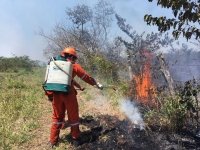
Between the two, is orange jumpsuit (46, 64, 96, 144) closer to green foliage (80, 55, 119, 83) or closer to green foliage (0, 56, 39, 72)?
green foliage (80, 55, 119, 83)

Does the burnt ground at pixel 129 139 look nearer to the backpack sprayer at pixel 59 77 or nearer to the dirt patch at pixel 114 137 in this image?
the dirt patch at pixel 114 137

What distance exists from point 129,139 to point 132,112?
4.33ft

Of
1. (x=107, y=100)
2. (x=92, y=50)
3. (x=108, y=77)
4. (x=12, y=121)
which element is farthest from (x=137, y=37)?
(x=12, y=121)

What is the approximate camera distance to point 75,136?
15.0ft

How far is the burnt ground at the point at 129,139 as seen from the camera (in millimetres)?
4326

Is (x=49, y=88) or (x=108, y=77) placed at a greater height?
(x=108, y=77)

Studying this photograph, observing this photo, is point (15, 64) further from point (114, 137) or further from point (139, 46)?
point (114, 137)

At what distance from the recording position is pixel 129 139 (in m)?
4.64

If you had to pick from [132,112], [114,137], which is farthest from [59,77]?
[132,112]

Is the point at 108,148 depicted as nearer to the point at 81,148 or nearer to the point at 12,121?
the point at 81,148

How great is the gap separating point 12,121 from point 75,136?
84.1 inches

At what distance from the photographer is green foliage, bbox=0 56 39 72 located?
19.9 meters

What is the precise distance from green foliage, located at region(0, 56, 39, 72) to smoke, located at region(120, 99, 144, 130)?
15253mm

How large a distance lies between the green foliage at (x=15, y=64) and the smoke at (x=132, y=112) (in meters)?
15.3
